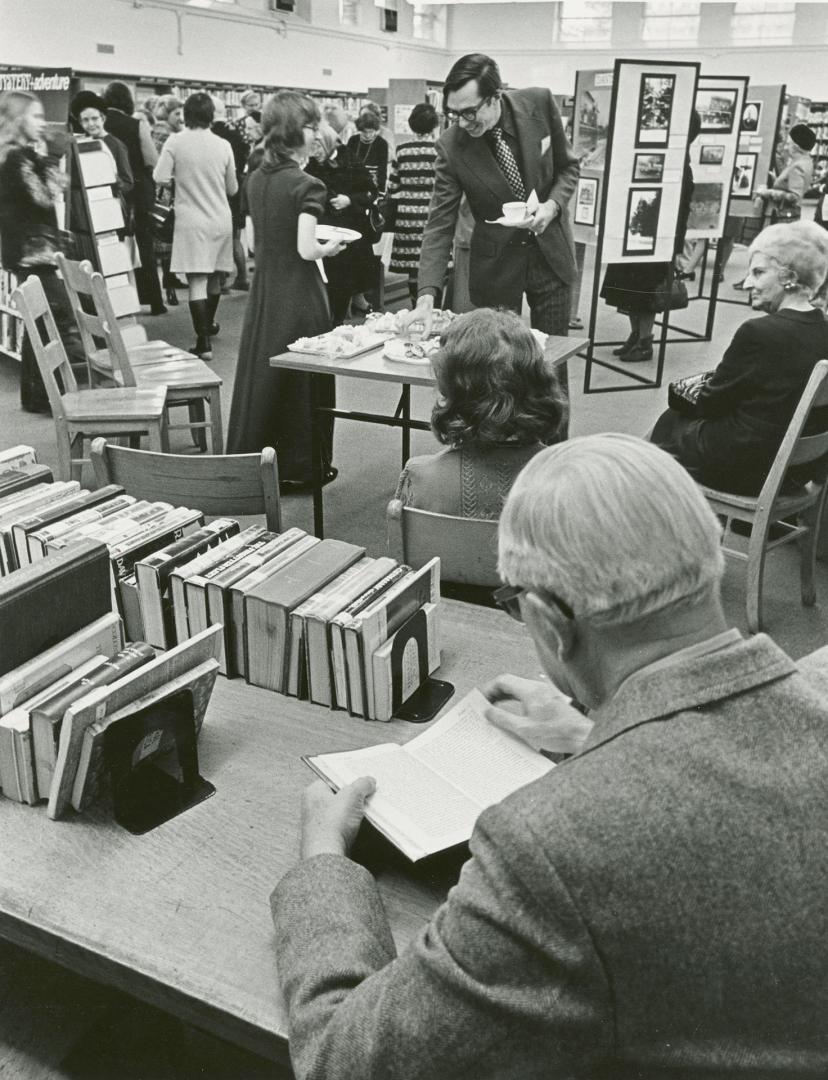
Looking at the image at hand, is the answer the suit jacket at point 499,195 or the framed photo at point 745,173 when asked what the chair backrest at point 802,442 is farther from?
the framed photo at point 745,173

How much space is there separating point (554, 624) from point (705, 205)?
6008 millimetres

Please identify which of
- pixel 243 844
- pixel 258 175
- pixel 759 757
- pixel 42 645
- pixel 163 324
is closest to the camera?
pixel 759 757

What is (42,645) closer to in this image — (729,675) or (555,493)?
(555,493)

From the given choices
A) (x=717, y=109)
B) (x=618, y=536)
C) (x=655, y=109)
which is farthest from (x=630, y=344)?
(x=618, y=536)

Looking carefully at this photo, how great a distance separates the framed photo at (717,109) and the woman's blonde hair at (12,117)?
3.97m

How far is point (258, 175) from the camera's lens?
3.78m

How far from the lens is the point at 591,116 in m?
6.43

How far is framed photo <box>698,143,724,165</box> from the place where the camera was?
5.92 meters

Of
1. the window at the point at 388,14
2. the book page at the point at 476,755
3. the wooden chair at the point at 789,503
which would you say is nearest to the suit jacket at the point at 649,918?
the book page at the point at 476,755

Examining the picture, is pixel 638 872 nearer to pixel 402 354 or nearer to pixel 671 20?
pixel 402 354

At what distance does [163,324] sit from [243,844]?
686cm

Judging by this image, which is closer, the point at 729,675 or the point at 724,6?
the point at 729,675

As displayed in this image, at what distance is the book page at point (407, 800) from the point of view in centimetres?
110

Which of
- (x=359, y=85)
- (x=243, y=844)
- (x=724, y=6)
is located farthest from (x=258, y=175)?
(x=724, y=6)
